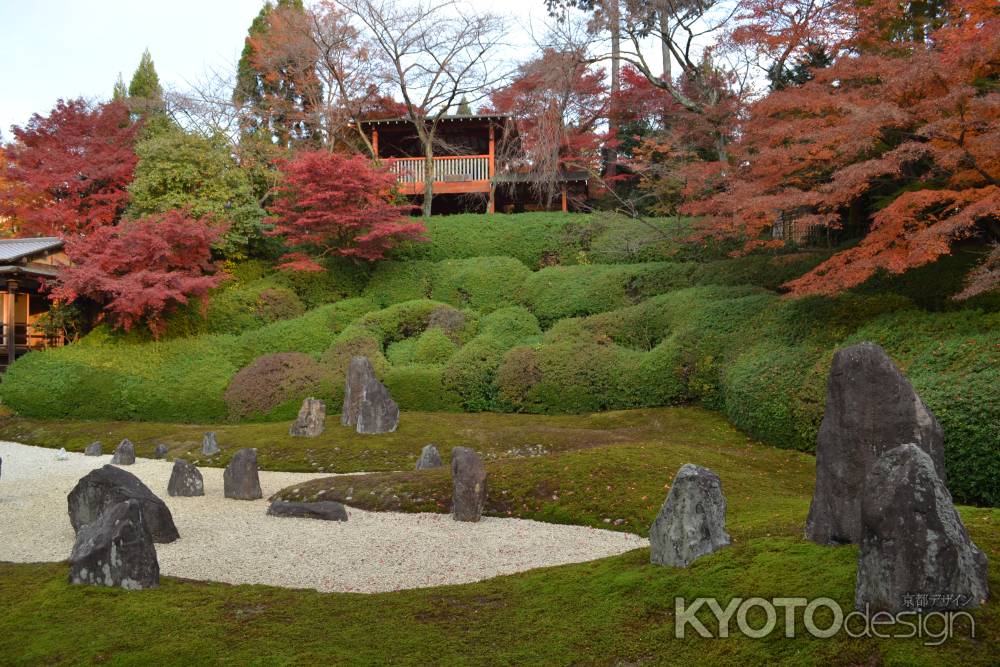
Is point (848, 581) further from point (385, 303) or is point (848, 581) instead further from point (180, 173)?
point (180, 173)

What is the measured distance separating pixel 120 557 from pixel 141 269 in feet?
50.6

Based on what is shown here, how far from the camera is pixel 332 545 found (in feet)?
24.1

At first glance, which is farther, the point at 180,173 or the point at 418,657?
the point at 180,173

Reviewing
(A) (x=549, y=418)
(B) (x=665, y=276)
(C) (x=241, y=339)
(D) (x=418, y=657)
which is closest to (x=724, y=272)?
(B) (x=665, y=276)

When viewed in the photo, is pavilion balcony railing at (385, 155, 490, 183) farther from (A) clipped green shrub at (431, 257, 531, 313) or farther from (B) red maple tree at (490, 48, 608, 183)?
(A) clipped green shrub at (431, 257, 531, 313)

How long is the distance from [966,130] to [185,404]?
15817mm

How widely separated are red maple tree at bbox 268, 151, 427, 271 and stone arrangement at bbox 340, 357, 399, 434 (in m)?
8.35

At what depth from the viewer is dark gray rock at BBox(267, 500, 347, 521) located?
8.54 meters

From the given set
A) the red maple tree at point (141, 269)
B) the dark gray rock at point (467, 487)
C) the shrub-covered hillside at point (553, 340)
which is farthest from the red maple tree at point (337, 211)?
the dark gray rock at point (467, 487)

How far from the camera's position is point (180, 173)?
74.4 ft

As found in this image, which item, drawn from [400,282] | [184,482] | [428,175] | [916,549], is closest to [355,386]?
[184,482]

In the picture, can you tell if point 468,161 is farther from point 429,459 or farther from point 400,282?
point 429,459

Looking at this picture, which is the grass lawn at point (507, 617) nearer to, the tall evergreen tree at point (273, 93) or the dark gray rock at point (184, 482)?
the dark gray rock at point (184, 482)

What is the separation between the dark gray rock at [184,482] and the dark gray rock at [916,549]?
9049 mm
